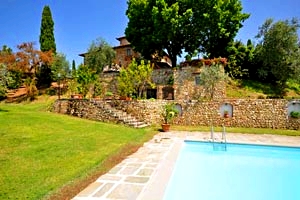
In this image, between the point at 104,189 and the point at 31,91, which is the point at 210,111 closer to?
the point at 104,189

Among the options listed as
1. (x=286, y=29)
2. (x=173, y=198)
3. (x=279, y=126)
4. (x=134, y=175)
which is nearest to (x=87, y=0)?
(x=134, y=175)

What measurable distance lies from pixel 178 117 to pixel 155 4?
46.9 feet

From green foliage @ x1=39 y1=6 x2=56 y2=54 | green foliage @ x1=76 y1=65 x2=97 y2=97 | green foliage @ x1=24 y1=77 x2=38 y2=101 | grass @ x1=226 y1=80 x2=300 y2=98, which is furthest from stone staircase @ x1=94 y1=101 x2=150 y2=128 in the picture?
green foliage @ x1=39 y1=6 x2=56 y2=54

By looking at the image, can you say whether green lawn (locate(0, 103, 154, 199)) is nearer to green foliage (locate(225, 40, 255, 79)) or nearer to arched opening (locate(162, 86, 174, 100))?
arched opening (locate(162, 86, 174, 100))

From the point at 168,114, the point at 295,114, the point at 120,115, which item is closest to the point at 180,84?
the point at 168,114

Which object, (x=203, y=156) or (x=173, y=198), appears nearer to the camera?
(x=173, y=198)

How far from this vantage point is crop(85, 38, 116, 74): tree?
30.2m

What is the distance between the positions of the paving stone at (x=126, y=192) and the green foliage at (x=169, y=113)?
10881mm

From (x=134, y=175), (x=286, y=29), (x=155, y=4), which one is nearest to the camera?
(x=134, y=175)

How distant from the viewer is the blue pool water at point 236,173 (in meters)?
6.16

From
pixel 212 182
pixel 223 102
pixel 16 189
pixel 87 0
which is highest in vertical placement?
pixel 87 0

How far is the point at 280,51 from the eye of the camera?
80.7 ft

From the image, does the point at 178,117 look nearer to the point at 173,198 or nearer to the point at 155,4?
the point at 173,198

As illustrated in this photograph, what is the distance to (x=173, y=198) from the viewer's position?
5395 millimetres
